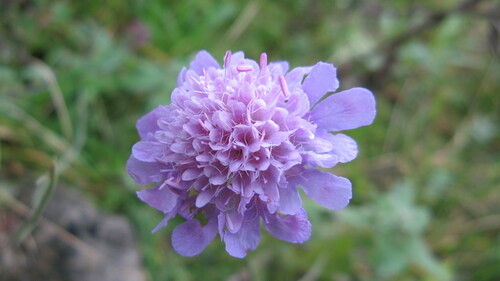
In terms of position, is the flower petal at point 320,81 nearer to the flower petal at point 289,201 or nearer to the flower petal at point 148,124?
the flower petal at point 289,201

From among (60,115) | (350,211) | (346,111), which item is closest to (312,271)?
(350,211)

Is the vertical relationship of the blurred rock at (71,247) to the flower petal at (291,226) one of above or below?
below

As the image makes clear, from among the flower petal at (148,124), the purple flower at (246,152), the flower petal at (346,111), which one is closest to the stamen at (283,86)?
the purple flower at (246,152)

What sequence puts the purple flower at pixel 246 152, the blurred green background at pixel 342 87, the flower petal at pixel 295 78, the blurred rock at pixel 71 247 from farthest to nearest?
the blurred green background at pixel 342 87 → the blurred rock at pixel 71 247 → the flower petal at pixel 295 78 → the purple flower at pixel 246 152

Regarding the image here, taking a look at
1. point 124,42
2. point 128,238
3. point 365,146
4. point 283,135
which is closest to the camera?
point 283,135

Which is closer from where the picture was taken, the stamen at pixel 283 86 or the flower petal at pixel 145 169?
the stamen at pixel 283 86

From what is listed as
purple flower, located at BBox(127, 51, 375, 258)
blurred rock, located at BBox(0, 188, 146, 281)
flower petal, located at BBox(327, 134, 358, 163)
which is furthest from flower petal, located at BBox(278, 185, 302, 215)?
→ blurred rock, located at BBox(0, 188, 146, 281)

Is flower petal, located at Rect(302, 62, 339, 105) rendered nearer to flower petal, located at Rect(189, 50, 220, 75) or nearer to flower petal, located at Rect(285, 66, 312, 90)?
flower petal, located at Rect(285, 66, 312, 90)

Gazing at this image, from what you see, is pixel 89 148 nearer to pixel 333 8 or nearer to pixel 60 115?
pixel 60 115
